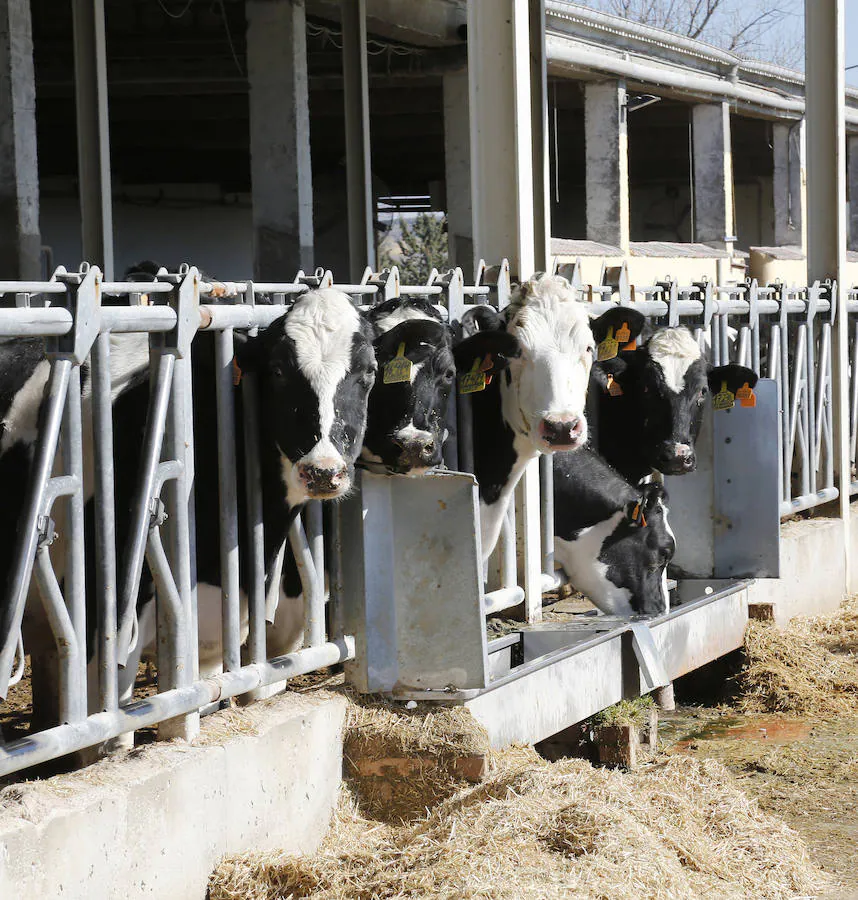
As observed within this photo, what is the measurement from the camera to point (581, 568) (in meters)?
6.89

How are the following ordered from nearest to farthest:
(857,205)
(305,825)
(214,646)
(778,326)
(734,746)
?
(305,825), (214,646), (734,746), (778,326), (857,205)

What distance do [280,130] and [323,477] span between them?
9610 millimetres

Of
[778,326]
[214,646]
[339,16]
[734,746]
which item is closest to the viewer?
[214,646]

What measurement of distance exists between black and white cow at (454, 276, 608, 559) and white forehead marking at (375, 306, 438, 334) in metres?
0.31

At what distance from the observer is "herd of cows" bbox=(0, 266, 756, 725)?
445 centimetres

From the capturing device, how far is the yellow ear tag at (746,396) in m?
7.28

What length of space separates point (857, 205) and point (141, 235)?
12605 millimetres

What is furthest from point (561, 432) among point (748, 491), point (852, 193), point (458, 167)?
point (852, 193)

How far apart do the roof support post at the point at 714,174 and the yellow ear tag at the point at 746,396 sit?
1229 centimetres

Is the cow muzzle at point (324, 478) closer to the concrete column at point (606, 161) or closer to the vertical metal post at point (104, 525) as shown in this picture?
the vertical metal post at point (104, 525)

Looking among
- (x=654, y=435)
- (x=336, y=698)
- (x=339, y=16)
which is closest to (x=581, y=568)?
(x=654, y=435)

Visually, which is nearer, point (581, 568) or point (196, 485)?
point (196, 485)

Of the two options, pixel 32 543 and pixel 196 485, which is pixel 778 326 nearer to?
pixel 196 485

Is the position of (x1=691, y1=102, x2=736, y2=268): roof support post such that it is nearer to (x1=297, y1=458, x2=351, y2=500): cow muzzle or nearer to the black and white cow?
the black and white cow
